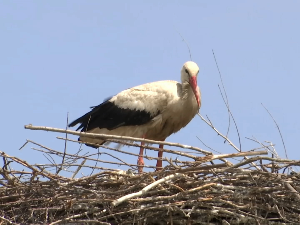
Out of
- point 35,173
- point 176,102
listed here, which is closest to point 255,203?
point 35,173

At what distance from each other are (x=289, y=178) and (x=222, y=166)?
1.72 feet

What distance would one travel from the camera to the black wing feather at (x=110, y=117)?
887cm

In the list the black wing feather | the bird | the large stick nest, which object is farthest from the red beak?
the large stick nest

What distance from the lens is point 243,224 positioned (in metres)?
5.55

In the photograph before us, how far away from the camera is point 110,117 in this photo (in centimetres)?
905

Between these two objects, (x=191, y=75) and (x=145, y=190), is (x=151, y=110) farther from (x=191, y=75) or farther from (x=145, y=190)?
(x=145, y=190)

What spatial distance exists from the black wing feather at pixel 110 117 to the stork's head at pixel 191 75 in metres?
0.63

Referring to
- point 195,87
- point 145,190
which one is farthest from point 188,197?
point 195,87

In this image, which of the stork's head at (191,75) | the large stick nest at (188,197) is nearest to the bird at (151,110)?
the stork's head at (191,75)

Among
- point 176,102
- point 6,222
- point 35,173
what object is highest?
point 176,102

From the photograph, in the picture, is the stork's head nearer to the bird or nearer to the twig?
the bird

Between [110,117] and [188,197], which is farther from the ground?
[110,117]

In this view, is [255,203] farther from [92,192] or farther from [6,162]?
[6,162]

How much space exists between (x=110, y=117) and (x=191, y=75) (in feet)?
3.82
